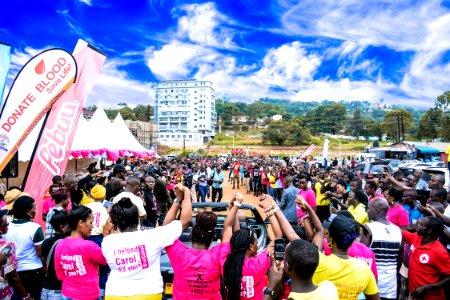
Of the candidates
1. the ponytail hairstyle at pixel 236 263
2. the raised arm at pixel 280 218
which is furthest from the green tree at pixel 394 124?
the ponytail hairstyle at pixel 236 263

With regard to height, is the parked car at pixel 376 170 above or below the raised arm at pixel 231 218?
below

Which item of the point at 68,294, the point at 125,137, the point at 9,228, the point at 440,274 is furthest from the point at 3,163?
the point at 125,137

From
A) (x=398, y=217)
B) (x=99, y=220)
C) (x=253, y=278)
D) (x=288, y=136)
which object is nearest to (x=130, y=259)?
(x=253, y=278)

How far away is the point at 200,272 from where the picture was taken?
2914 millimetres

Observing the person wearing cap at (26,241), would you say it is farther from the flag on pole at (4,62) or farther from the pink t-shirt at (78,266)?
the flag on pole at (4,62)

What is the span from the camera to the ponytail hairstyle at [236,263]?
113 inches

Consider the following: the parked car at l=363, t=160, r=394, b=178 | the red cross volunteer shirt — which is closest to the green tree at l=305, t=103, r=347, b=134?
the parked car at l=363, t=160, r=394, b=178

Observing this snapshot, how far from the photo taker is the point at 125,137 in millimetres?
18609

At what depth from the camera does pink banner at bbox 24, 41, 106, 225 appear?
775 cm

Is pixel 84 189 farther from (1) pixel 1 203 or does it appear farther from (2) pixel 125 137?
(2) pixel 125 137

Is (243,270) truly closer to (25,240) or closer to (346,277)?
(346,277)

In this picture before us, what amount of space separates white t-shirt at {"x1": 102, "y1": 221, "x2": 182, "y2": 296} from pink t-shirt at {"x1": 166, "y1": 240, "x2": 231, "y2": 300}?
7.8 inches

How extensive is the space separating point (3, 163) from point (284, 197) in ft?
20.0

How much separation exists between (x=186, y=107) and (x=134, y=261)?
458ft
